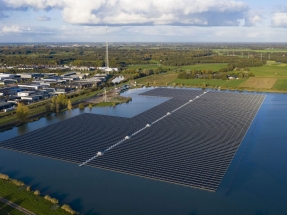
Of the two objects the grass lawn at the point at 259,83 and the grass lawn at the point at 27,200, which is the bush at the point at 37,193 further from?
the grass lawn at the point at 259,83

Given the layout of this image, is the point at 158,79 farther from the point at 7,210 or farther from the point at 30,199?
the point at 7,210

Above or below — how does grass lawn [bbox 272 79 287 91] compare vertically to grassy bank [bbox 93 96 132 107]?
above

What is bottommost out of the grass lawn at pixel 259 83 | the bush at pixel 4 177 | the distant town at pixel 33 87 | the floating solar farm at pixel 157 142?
the bush at pixel 4 177

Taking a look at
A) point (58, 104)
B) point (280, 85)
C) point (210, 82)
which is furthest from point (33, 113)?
point (280, 85)

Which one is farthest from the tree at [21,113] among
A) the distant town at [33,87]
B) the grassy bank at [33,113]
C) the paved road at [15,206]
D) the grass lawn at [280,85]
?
the grass lawn at [280,85]

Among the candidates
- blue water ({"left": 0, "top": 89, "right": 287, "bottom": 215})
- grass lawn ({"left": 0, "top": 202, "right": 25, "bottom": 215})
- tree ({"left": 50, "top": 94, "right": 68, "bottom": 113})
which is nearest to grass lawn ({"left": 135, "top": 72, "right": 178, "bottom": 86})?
tree ({"left": 50, "top": 94, "right": 68, "bottom": 113})

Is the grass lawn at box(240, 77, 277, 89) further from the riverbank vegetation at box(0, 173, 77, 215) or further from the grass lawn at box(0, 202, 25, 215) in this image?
the grass lawn at box(0, 202, 25, 215)
